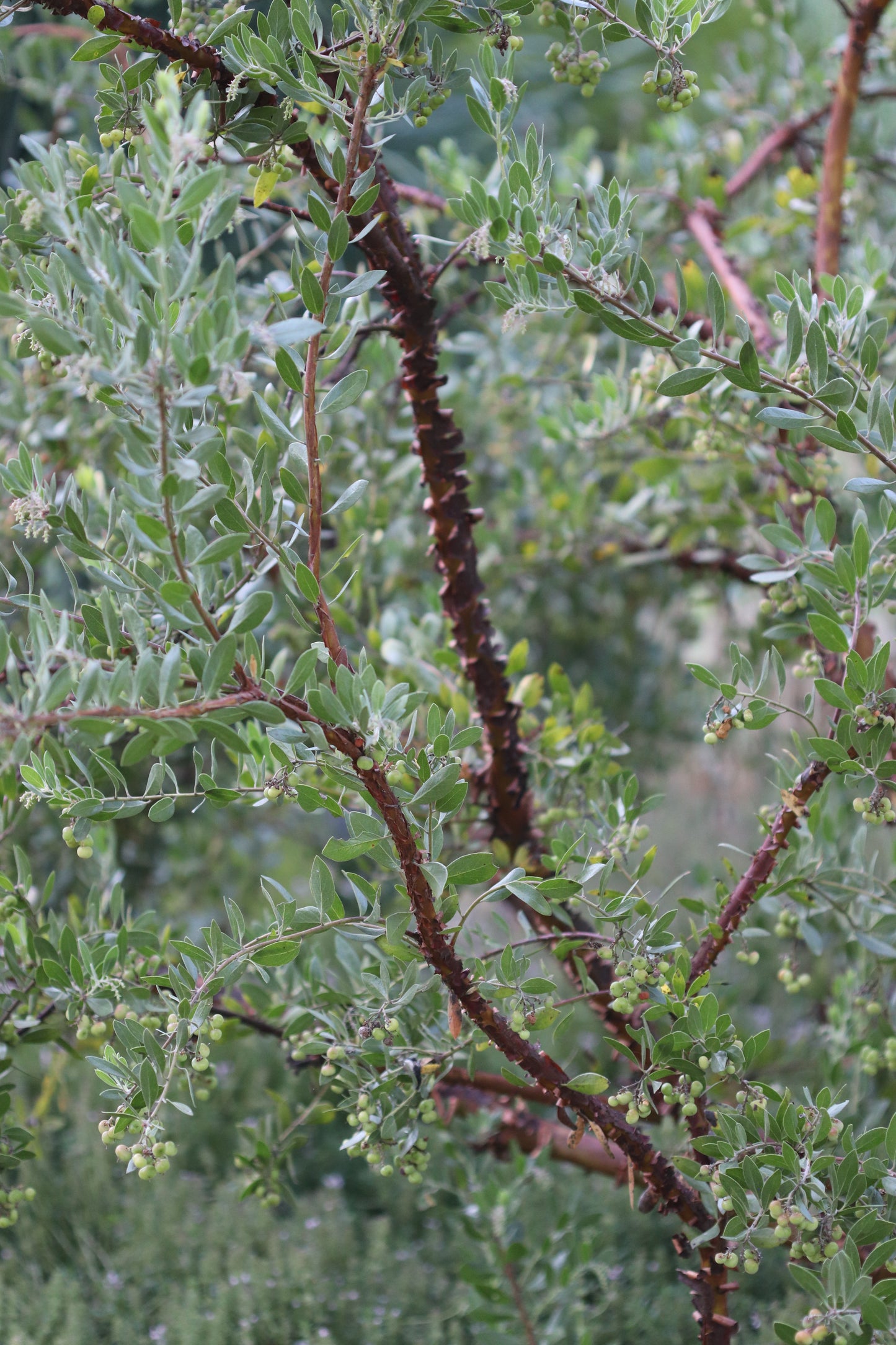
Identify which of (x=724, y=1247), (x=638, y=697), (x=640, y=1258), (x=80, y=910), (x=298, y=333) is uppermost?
(x=298, y=333)

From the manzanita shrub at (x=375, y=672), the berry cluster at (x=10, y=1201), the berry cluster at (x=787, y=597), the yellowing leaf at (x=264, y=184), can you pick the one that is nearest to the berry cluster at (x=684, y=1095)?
the manzanita shrub at (x=375, y=672)

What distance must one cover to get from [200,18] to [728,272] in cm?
76

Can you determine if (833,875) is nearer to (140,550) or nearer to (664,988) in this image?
(664,988)

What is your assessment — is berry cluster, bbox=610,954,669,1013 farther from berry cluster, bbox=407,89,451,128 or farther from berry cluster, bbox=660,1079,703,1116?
berry cluster, bbox=407,89,451,128

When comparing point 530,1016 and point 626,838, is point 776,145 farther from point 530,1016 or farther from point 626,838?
point 530,1016

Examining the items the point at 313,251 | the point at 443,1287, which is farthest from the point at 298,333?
the point at 443,1287

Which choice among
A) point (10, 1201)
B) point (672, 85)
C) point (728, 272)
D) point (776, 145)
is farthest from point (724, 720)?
point (776, 145)

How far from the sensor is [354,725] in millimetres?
571

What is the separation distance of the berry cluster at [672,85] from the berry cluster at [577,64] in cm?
5

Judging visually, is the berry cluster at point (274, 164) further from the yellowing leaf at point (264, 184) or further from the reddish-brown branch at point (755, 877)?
the reddish-brown branch at point (755, 877)

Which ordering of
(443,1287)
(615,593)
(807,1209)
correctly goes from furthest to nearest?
(615,593)
(443,1287)
(807,1209)

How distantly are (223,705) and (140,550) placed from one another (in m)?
0.24

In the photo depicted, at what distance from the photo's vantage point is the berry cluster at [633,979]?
2.22 ft

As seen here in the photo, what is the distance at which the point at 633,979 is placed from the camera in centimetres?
69
